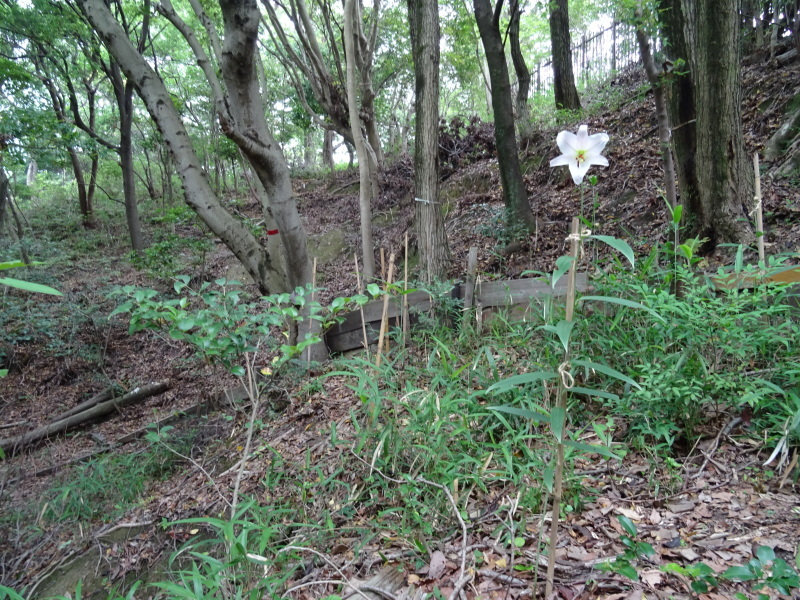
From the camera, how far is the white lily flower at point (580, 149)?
1.23 m

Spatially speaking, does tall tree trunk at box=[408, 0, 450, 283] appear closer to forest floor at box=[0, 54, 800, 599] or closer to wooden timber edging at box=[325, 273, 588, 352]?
wooden timber edging at box=[325, 273, 588, 352]

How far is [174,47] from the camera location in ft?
46.7

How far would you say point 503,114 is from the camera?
5.23 meters

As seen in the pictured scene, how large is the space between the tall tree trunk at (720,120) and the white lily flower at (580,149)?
9.10ft

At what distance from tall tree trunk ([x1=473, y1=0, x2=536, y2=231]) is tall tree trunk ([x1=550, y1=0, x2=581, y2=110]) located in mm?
3280

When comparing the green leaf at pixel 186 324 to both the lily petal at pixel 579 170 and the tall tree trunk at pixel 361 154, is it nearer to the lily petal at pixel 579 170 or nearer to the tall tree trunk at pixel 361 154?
the lily petal at pixel 579 170

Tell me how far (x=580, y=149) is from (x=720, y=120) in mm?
2883

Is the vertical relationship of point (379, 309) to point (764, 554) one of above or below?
above

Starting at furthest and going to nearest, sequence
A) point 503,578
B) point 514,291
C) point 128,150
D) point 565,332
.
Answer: point 128,150
point 514,291
point 503,578
point 565,332

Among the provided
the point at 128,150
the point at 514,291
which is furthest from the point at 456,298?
the point at 128,150

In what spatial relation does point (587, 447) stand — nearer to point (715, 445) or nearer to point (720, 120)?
point (715, 445)

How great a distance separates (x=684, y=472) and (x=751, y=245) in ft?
7.93

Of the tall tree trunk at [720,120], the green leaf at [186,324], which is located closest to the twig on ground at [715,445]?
the tall tree trunk at [720,120]

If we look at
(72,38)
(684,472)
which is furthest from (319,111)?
(684,472)
